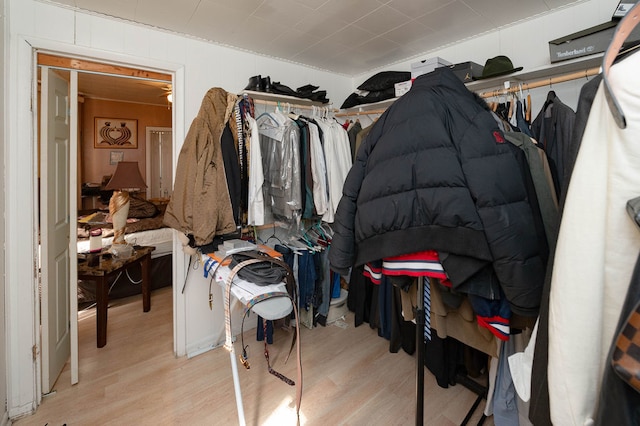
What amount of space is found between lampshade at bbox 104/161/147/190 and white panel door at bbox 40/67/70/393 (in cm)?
145

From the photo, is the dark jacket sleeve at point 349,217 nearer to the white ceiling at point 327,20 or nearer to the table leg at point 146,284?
the white ceiling at point 327,20

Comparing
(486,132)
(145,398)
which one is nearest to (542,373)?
(486,132)

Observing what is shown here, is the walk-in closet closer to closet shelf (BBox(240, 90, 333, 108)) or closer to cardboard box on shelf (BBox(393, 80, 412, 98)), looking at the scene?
closet shelf (BBox(240, 90, 333, 108))

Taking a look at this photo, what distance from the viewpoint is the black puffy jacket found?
2.70 feet

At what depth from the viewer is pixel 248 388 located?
188 cm

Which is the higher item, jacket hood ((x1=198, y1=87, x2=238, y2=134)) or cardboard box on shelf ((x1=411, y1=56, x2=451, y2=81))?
cardboard box on shelf ((x1=411, y1=56, x2=451, y2=81))

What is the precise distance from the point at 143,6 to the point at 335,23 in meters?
1.19

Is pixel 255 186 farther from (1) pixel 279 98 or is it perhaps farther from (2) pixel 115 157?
(2) pixel 115 157

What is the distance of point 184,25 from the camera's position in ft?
6.54

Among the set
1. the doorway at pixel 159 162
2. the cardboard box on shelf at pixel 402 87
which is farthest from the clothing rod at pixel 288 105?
the doorway at pixel 159 162

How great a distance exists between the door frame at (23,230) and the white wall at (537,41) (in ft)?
8.74

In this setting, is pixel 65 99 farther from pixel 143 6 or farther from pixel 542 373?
pixel 542 373

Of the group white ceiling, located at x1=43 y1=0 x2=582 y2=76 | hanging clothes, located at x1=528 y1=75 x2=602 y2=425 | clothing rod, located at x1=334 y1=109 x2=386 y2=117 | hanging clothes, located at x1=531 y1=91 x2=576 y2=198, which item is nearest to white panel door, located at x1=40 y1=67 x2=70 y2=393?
white ceiling, located at x1=43 y1=0 x2=582 y2=76

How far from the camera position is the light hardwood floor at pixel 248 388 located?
5.44 feet
